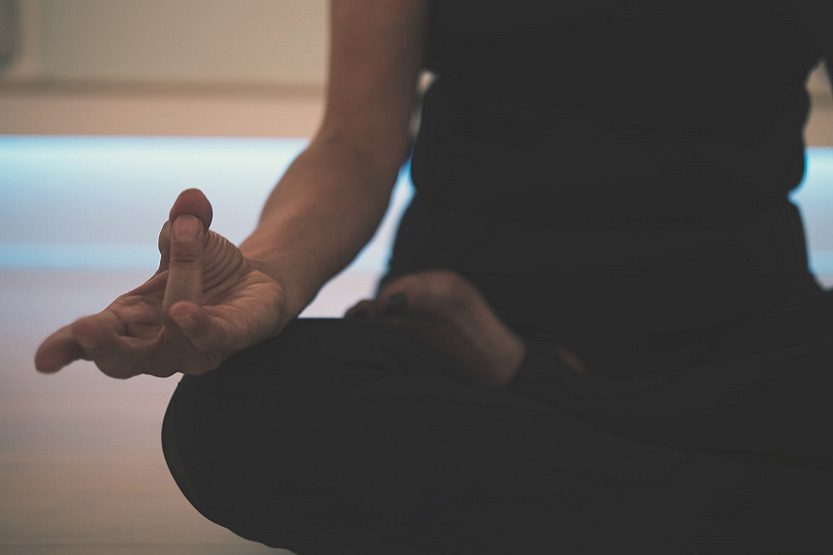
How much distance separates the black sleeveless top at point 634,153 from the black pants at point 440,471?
26 centimetres

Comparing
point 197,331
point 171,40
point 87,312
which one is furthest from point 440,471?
point 171,40

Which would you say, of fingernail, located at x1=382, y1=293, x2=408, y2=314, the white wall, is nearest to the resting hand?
fingernail, located at x1=382, y1=293, x2=408, y2=314

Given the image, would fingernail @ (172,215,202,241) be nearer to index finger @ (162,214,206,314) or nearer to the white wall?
index finger @ (162,214,206,314)

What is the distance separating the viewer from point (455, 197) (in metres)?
0.92

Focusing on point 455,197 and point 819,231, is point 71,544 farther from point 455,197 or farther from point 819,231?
point 819,231

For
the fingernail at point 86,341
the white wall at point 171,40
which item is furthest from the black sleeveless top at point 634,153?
the white wall at point 171,40

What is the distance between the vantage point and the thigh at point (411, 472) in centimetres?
58

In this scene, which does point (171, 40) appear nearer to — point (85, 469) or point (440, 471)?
point (85, 469)

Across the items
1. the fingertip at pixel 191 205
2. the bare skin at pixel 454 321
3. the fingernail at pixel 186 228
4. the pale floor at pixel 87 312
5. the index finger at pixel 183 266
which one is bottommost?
the pale floor at pixel 87 312

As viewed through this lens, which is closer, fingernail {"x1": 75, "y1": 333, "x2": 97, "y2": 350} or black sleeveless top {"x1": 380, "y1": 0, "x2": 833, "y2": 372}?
fingernail {"x1": 75, "y1": 333, "x2": 97, "y2": 350}

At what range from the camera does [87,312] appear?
1.63 meters

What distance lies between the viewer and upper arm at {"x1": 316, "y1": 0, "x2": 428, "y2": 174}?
0.88m

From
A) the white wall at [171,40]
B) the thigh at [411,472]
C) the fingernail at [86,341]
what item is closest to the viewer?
the fingernail at [86,341]

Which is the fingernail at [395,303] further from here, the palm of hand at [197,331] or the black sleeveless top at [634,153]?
the palm of hand at [197,331]
